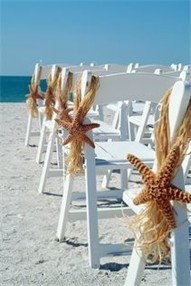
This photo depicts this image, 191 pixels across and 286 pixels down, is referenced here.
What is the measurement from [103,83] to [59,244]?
3.52 ft

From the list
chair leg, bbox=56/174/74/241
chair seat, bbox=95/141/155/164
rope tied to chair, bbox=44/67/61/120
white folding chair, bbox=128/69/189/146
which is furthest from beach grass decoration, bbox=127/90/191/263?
rope tied to chair, bbox=44/67/61/120

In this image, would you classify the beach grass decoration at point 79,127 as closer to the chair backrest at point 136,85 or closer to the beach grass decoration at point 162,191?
the chair backrest at point 136,85

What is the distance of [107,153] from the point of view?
3.14m

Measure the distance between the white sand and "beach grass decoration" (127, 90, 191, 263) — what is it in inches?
31.0

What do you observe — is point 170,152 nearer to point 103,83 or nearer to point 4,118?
point 103,83

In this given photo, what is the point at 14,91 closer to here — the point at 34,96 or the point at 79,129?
the point at 34,96

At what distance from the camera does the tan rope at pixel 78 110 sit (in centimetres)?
255

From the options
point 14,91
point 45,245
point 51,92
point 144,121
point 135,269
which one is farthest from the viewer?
point 14,91

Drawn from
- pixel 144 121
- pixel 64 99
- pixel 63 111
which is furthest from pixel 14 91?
pixel 63 111

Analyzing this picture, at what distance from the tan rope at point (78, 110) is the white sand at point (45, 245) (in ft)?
1.29

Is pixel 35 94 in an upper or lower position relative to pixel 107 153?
lower

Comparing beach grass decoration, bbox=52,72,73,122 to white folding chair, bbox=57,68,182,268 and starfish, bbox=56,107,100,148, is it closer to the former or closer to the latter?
white folding chair, bbox=57,68,182,268

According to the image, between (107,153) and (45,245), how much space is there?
633 mm

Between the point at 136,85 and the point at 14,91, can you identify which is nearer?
the point at 136,85
